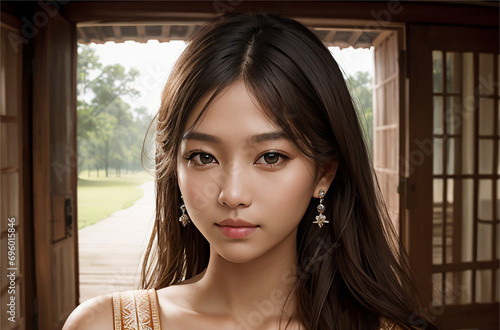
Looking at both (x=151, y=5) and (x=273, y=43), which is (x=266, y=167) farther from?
(x=151, y=5)

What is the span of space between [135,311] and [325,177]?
0.54m

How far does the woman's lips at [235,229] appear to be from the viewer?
0.91m

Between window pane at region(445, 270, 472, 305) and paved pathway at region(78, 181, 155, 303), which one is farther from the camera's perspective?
paved pathway at region(78, 181, 155, 303)

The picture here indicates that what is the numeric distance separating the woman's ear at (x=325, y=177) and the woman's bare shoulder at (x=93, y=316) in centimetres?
55

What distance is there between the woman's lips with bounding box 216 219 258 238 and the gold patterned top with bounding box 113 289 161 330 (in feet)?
1.12

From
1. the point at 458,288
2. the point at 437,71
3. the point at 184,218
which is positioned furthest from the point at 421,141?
the point at 184,218

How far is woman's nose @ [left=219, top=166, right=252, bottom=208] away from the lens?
88 centimetres

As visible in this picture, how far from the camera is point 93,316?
3.59 feet

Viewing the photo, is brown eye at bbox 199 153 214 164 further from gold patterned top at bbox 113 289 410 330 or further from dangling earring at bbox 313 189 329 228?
gold patterned top at bbox 113 289 410 330

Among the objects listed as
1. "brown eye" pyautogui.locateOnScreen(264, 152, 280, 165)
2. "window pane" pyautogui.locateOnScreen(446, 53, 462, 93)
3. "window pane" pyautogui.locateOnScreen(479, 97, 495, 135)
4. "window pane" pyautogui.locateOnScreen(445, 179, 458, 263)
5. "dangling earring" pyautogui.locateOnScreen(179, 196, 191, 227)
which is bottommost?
"window pane" pyautogui.locateOnScreen(445, 179, 458, 263)

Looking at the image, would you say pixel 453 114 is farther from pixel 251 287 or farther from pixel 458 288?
pixel 251 287

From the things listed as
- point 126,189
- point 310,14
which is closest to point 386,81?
point 310,14

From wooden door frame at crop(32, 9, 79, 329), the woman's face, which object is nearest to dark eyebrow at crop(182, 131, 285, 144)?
the woman's face

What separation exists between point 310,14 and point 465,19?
110 cm
